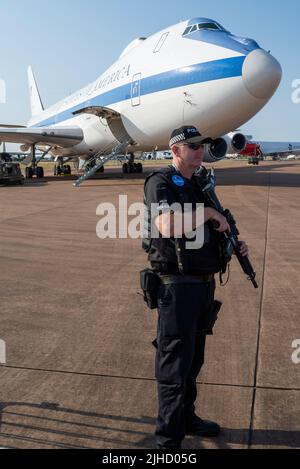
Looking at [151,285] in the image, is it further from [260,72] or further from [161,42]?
[161,42]

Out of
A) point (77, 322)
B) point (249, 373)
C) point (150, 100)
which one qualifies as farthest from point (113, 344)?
point (150, 100)

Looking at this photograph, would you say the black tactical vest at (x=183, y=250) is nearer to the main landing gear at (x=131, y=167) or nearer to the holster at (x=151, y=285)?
the holster at (x=151, y=285)

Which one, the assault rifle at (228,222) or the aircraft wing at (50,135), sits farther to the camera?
the aircraft wing at (50,135)

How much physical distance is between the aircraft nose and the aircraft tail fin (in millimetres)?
34518

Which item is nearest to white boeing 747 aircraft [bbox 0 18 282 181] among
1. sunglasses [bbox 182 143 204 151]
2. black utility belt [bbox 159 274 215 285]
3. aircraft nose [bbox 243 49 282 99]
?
aircraft nose [bbox 243 49 282 99]

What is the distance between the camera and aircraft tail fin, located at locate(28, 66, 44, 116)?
4612cm

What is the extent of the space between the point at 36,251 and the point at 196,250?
232 inches

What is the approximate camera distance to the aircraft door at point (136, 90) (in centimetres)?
1845

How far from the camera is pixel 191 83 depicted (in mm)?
15773

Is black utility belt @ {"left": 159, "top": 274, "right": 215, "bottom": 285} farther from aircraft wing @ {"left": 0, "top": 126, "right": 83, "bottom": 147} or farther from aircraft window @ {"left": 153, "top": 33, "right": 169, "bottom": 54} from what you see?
aircraft wing @ {"left": 0, "top": 126, "right": 83, "bottom": 147}

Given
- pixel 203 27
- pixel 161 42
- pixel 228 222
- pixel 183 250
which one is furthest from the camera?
pixel 161 42

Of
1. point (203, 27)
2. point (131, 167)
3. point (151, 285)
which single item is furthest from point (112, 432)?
point (131, 167)

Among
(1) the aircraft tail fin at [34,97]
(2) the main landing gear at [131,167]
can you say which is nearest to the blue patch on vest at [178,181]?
(2) the main landing gear at [131,167]

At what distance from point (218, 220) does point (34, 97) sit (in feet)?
157
